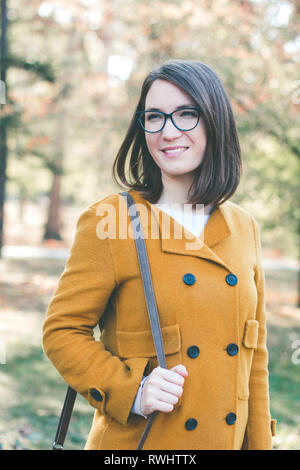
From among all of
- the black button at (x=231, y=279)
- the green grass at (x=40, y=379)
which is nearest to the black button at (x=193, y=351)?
the black button at (x=231, y=279)

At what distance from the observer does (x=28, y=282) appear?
10578 mm

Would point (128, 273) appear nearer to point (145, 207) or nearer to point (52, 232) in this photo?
point (145, 207)

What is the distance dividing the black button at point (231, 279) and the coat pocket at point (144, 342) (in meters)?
0.24

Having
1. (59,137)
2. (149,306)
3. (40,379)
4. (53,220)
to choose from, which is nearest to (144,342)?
(149,306)

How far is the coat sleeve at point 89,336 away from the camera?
1.49m

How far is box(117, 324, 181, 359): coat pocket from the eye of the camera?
1.52 meters

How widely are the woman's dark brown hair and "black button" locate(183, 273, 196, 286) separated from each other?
323 mm

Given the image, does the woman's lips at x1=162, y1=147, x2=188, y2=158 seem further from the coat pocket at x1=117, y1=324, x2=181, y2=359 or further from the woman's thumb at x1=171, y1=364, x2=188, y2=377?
the woman's thumb at x1=171, y1=364, x2=188, y2=377

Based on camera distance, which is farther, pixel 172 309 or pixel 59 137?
pixel 59 137

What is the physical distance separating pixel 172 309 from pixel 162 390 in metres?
0.25

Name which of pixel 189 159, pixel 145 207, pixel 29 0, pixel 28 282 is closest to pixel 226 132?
pixel 189 159

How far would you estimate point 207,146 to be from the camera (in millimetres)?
1717

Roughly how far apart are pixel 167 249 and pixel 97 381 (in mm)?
481

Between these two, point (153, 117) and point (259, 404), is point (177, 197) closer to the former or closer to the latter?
point (153, 117)
